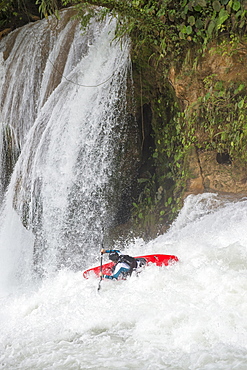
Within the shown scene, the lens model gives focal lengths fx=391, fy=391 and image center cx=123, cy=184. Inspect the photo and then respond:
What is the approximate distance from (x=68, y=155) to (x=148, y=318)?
338 cm

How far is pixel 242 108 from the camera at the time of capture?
5.52 m

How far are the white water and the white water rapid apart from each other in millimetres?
11

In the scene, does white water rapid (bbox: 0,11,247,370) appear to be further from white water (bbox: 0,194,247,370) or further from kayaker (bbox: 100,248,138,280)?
kayaker (bbox: 100,248,138,280)

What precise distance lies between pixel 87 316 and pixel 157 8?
413cm

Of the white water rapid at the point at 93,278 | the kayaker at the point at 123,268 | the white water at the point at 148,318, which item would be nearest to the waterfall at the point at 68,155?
the white water rapid at the point at 93,278

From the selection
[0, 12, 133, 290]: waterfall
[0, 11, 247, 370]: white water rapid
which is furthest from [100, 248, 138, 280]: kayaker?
[0, 12, 133, 290]: waterfall

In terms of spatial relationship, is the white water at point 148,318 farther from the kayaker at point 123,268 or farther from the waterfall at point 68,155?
the waterfall at point 68,155

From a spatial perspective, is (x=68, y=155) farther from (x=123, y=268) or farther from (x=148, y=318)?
(x=148, y=318)

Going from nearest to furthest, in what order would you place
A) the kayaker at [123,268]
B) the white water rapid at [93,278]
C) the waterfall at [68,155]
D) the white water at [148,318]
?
the white water at [148,318], the white water rapid at [93,278], the kayaker at [123,268], the waterfall at [68,155]

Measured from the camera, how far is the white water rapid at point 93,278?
2963 mm

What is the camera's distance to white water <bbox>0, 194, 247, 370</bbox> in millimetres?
2855

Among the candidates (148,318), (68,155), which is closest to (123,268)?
(148,318)

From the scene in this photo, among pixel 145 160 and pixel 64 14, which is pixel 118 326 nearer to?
pixel 145 160

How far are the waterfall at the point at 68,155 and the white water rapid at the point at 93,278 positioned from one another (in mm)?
18
